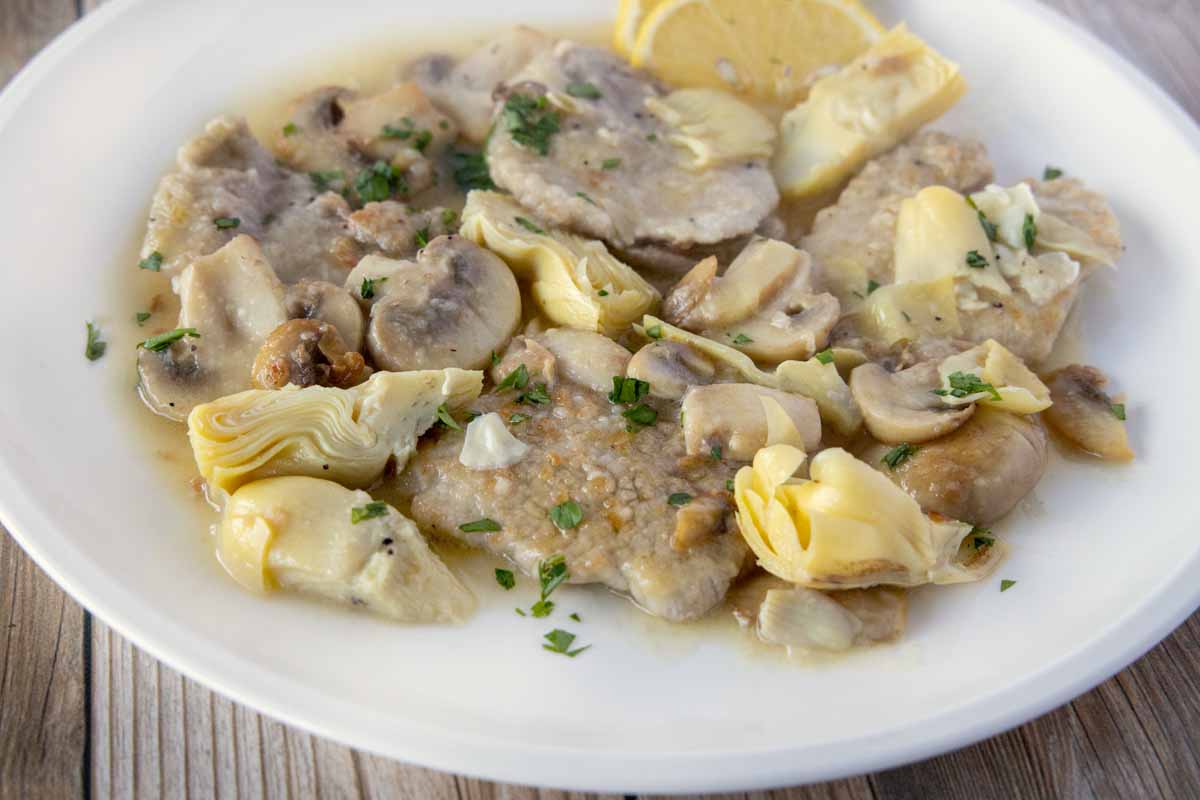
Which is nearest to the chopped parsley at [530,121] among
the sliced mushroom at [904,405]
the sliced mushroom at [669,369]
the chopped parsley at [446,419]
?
the sliced mushroom at [669,369]

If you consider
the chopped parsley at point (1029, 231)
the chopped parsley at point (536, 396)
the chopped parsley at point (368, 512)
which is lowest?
the chopped parsley at point (368, 512)

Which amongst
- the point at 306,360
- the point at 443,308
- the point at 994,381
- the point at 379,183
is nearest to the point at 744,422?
the point at 994,381

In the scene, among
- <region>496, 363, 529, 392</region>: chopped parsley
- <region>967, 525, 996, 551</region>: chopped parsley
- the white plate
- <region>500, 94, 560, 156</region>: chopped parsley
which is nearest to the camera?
the white plate

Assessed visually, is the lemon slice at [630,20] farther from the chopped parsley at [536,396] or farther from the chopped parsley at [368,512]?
the chopped parsley at [368,512]

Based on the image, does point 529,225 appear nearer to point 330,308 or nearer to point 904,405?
point 330,308

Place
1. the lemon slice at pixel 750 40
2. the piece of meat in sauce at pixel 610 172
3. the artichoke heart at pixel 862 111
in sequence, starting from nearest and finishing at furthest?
the piece of meat in sauce at pixel 610 172, the artichoke heart at pixel 862 111, the lemon slice at pixel 750 40

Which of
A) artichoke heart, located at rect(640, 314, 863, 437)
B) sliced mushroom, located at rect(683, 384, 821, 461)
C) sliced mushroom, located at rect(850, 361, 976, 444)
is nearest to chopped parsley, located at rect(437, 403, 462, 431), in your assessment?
sliced mushroom, located at rect(683, 384, 821, 461)

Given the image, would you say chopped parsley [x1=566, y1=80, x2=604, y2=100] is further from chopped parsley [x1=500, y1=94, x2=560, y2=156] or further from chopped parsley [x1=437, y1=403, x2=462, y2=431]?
chopped parsley [x1=437, y1=403, x2=462, y2=431]
